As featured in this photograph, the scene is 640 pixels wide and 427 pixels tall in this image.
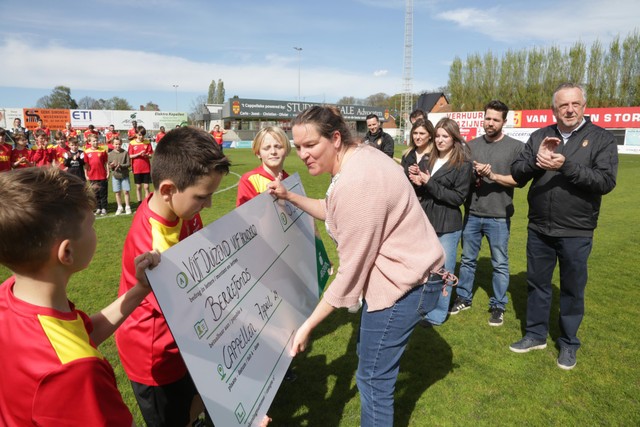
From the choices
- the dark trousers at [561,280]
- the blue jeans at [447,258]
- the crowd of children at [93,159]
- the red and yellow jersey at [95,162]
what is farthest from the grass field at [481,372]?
the red and yellow jersey at [95,162]

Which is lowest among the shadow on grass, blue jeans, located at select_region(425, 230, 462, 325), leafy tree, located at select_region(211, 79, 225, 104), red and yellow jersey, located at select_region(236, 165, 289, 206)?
the shadow on grass

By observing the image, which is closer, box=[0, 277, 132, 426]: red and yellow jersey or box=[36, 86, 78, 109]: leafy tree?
box=[0, 277, 132, 426]: red and yellow jersey

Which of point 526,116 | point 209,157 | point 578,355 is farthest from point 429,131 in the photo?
point 526,116

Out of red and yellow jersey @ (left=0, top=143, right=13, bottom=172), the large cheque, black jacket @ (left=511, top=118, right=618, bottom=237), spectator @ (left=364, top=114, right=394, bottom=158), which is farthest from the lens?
red and yellow jersey @ (left=0, top=143, right=13, bottom=172)

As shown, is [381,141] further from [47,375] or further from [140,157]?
[47,375]

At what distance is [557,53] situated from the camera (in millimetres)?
45094

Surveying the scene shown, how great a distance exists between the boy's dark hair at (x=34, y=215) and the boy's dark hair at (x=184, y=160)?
52 cm

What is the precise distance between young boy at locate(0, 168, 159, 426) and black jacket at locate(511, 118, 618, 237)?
341 cm

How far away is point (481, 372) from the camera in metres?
3.61

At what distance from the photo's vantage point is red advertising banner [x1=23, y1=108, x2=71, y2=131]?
4019 cm

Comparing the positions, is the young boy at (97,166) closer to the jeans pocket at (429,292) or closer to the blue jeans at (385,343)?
the blue jeans at (385,343)

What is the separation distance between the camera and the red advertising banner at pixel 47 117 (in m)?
40.2

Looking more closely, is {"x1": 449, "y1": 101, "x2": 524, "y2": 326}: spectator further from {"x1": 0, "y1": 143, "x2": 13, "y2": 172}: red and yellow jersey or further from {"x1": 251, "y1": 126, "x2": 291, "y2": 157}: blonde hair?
{"x1": 0, "y1": 143, "x2": 13, "y2": 172}: red and yellow jersey

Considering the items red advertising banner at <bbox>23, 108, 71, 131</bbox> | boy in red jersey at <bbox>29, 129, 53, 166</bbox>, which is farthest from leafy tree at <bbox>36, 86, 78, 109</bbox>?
boy in red jersey at <bbox>29, 129, 53, 166</bbox>
